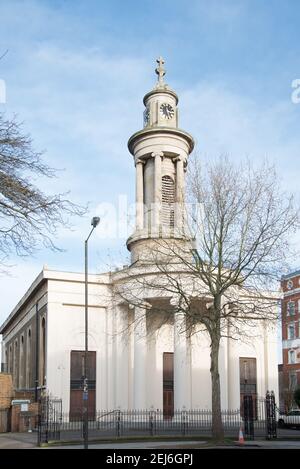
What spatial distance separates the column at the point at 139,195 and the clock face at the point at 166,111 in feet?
14.1

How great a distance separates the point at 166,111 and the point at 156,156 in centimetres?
435

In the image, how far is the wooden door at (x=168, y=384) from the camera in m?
47.1

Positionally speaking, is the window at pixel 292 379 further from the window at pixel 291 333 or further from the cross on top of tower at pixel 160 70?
the cross on top of tower at pixel 160 70

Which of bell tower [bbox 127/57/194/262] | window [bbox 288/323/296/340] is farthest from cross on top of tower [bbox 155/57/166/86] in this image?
window [bbox 288/323/296/340]

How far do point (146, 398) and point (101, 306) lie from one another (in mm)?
7702

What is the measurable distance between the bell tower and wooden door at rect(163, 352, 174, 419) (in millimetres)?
8171

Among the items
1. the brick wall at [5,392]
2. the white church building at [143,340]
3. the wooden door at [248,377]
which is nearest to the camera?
Answer: the brick wall at [5,392]

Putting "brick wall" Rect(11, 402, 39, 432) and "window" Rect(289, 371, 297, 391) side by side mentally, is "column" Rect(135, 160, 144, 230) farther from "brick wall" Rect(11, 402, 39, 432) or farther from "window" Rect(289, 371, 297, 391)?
"window" Rect(289, 371, 297, 391)

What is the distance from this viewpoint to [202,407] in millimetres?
48156

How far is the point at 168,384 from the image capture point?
48.0m

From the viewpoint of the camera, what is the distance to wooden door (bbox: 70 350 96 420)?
4566 centimetres

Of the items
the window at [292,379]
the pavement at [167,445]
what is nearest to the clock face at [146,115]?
the pavement at [167,445]

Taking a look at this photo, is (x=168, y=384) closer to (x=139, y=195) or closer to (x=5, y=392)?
(x=5, y=392)

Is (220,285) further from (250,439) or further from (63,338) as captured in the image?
(63,338)
